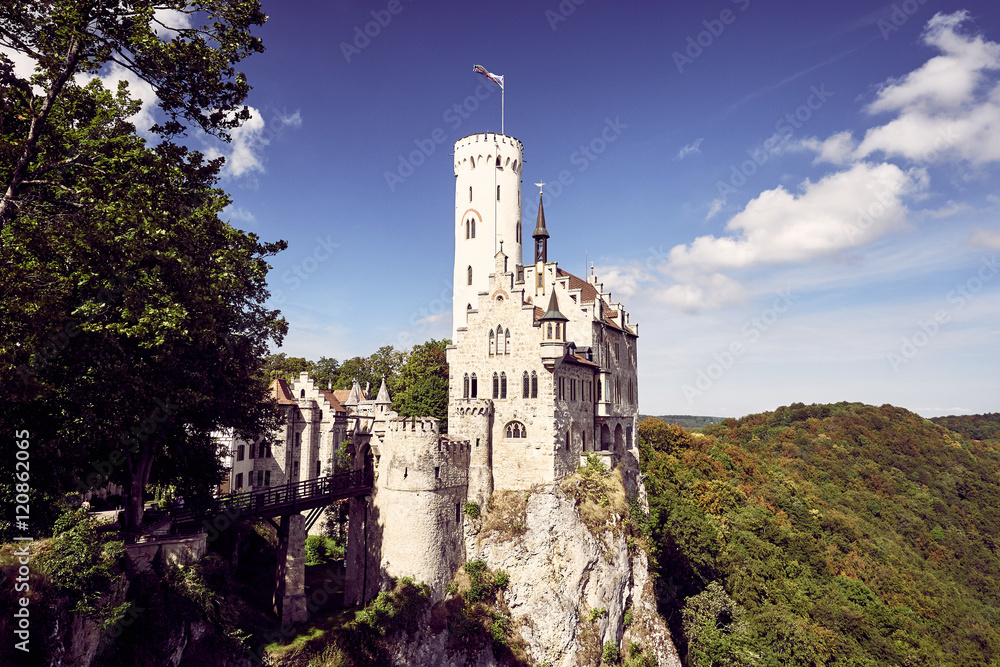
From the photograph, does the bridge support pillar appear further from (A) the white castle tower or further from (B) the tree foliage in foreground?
(A) the white castle tower

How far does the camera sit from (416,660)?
32344 mm

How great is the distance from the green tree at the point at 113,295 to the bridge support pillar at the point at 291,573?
33.2ft

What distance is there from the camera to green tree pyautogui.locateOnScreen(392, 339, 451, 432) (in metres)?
49.7

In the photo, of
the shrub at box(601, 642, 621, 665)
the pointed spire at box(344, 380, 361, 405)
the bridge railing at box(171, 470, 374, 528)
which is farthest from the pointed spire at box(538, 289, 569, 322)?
the pointed spire at box(344, 380, 361, 405)

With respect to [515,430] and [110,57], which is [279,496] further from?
[110,57]

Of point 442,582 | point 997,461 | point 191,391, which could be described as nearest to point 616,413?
point 442,582

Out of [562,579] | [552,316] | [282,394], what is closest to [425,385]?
[282,394]

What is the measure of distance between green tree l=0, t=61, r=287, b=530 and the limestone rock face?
2144 cm

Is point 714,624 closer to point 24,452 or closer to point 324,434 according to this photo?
point 324,434

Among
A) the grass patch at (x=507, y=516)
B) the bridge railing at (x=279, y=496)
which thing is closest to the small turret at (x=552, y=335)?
the grass patch at (x=507, y=516)

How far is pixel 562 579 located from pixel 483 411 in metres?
12.5

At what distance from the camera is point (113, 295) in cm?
1752

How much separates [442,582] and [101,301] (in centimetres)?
2598

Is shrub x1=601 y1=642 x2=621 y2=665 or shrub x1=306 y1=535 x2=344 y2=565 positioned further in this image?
shrub x1=306 y1=535 x2=344 y2=565
